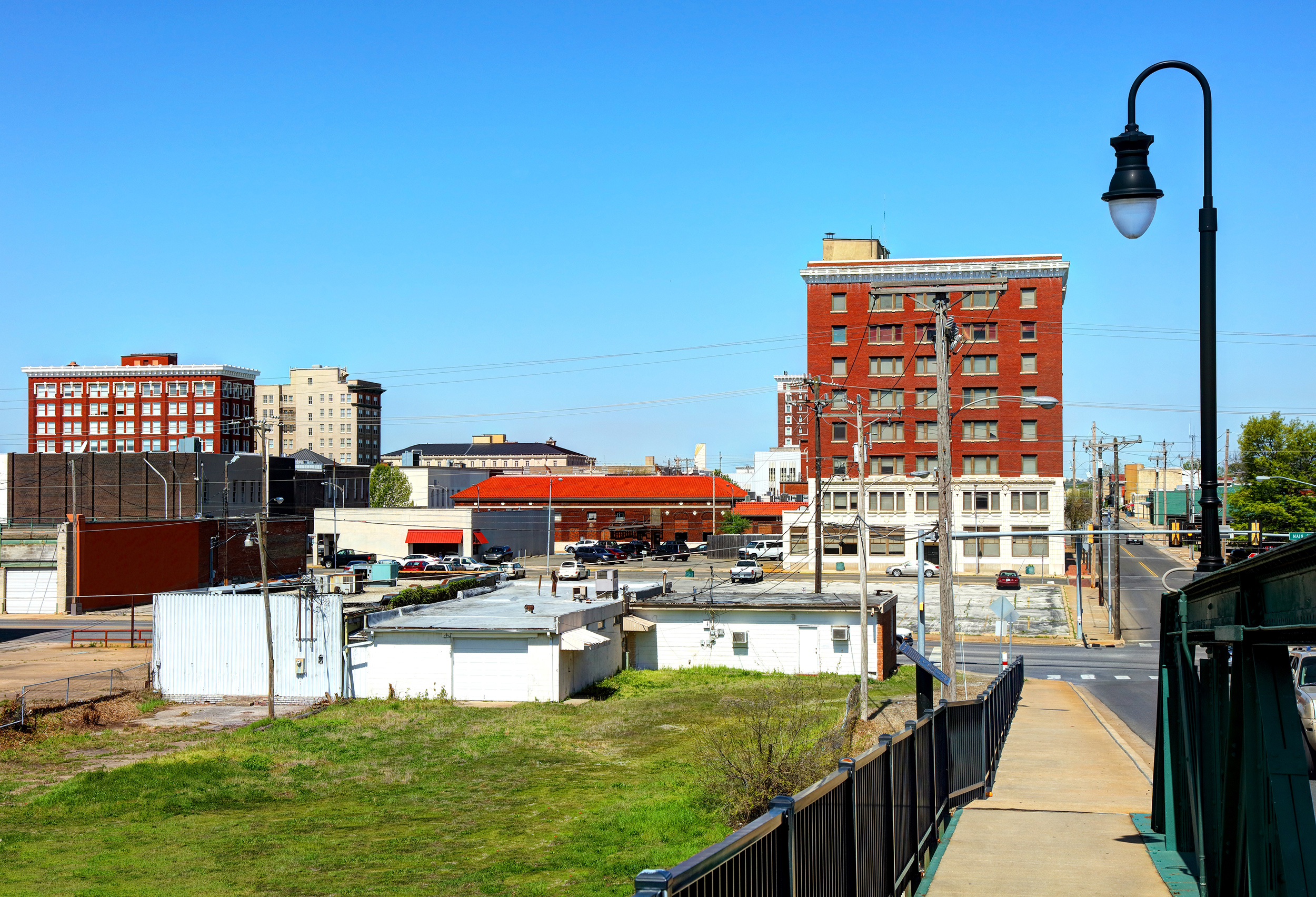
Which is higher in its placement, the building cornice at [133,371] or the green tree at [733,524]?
the building cornice at [133,371]

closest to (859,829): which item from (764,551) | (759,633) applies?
(759,633)

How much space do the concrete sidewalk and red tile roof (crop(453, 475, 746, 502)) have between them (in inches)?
3292

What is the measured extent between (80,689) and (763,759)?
27.0 meters

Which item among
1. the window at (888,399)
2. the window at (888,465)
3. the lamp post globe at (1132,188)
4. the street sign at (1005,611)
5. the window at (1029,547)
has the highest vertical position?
the window at (888,399)

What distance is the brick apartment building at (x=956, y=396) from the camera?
84.3 m

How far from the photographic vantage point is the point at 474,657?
3462 centimetres

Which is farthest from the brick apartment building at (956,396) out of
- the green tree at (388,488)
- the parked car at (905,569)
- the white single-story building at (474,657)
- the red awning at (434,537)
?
the green tree at (388,488)

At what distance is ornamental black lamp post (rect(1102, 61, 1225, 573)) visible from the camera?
31.7ft

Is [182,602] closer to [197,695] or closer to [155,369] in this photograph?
[197,695]

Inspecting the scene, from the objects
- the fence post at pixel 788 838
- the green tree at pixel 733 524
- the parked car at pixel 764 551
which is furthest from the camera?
the green tree at pixel 733 524

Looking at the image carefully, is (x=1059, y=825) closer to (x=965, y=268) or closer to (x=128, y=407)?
(x=965, y=268)

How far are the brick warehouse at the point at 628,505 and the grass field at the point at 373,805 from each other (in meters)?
75.1

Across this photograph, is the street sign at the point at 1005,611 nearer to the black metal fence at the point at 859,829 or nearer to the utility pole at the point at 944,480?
the utility pole at the point at 944,480

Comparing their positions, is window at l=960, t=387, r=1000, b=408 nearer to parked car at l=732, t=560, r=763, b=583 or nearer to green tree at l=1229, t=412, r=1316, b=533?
green tree at l=1229, t=412, r=1316, b=533
